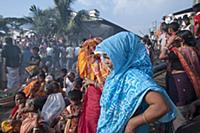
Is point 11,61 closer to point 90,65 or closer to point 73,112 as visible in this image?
point 73,112

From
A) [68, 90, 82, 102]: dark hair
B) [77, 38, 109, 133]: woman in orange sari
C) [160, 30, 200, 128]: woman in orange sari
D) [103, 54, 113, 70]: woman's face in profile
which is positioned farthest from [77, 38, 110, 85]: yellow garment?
[103, 54, 113, 70]: woman's face in profile

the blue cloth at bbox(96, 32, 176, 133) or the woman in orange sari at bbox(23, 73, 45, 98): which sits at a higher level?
the blue cloth at bbox(96, 32, 176, 133)

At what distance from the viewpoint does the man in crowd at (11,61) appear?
11.8 m

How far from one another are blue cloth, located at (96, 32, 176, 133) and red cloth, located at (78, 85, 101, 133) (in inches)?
62.2

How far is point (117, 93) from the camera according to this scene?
2756mm

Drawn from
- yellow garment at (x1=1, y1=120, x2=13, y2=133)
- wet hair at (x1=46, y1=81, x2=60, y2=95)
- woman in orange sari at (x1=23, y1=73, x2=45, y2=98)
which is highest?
wet hair at (x1=46, y1=81, x2=60, y2=95)

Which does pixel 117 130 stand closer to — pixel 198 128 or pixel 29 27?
pixel 198 128

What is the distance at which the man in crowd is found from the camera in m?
11.8

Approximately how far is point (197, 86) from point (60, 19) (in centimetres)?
2624

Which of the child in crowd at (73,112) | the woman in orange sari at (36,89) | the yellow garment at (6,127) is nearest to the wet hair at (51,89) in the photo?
the woman in orange sari at (36,89)

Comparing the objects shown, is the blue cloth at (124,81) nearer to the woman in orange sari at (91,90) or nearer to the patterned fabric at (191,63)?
the woman in orange sari at (91,90)

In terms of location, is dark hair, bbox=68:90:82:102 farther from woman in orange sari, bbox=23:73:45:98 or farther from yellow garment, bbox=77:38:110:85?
woman in orange sari, bbox=23:73:45:98

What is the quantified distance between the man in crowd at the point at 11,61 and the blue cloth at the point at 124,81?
30.4ft

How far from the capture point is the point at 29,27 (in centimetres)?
3147
